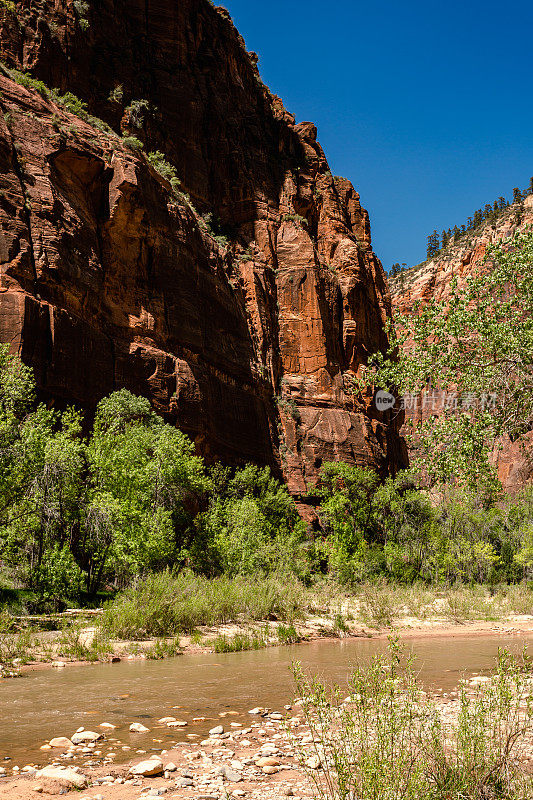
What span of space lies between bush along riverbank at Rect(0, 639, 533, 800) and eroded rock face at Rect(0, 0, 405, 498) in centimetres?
2275

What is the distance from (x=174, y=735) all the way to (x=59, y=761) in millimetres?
1496

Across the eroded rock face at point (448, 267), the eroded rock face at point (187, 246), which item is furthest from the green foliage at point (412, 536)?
the eroded rock face at point (448, 267)

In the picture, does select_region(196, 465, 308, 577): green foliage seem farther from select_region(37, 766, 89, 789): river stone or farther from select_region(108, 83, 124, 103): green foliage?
select_region(108, 83, 124, 103): green foliage

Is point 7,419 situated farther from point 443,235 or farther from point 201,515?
point 443,235

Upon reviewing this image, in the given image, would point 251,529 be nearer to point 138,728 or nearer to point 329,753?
point 138,728

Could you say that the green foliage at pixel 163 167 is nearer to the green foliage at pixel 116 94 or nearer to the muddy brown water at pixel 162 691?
the green foliage at pixel 116 94

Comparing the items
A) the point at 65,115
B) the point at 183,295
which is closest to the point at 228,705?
the point at 183,295

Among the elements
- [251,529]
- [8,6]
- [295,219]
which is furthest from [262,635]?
[295,219]

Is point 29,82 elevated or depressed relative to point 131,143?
elevated

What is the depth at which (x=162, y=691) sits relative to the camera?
9836mm

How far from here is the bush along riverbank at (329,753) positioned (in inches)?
159

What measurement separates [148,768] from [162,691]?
4.62 m

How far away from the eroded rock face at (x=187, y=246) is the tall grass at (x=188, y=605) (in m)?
13.2

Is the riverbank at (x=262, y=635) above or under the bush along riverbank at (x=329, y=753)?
under
